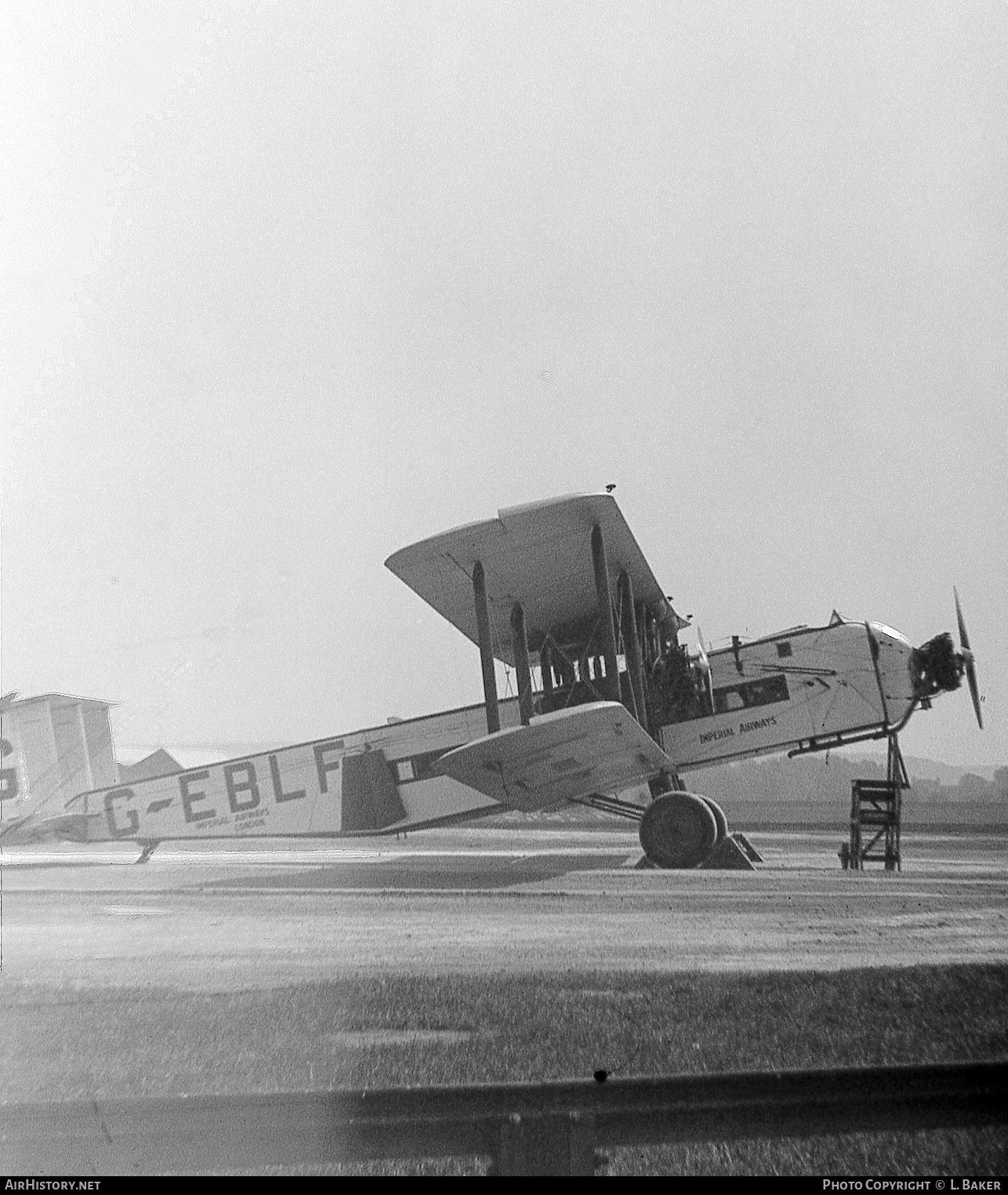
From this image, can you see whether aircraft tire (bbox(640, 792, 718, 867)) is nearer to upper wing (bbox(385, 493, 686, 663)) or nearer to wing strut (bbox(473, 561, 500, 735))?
wing strut (bbox(473, 561, 500, 735))

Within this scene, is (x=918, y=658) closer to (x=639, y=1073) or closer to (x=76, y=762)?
(x=639, y=1073)

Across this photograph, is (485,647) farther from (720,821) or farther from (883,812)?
(883,812)

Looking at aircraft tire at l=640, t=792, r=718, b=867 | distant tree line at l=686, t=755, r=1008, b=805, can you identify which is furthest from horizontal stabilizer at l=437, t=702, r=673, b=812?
distant tree line at l=686, t=755, r=1008, b=805

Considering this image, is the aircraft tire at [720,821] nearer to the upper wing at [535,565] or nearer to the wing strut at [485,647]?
the wing strut at [485,647]

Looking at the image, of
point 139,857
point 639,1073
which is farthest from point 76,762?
point 639,1073

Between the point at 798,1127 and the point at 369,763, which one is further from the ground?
the point at 369,763

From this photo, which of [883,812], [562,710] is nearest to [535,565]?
[562,710]
